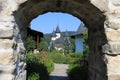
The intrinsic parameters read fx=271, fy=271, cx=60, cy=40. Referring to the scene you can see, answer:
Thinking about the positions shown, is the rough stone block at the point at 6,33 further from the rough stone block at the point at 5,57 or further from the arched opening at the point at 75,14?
the arched opening at the point at 75,14

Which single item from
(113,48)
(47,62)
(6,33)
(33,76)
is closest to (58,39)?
(47,62)

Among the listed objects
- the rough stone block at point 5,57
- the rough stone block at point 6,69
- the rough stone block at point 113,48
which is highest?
the rough stone block at point 113,48

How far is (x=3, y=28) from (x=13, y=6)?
0.38 m

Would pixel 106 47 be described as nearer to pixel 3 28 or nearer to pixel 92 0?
pixel 92 0

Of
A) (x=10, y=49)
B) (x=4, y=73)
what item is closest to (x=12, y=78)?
(x=4, y=73)

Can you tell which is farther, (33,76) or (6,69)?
(33,76)

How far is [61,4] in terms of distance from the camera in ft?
18.5

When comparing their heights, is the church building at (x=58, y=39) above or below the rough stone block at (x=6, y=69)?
above

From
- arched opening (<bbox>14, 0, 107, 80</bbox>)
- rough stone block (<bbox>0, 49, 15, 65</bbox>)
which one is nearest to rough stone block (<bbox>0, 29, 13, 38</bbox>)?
rough stone block (<bbox>0, 49, 15, 65</bbox>)

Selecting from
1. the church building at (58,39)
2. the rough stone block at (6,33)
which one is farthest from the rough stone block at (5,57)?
the church building at (58,39)

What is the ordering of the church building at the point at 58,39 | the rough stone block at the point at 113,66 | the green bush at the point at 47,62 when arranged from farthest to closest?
the church building at the point at 58,39 < the green bush at the point at 47,62 < the rough stone block at the point at 113,66

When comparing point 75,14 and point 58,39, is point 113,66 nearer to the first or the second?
point 75,14

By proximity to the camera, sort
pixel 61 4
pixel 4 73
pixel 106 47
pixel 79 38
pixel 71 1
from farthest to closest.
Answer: pixel 79 38
pixel 61 4
pixel 71 1
pixel 106 47
pixel 4 73

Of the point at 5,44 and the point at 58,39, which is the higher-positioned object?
the point at 58,39
